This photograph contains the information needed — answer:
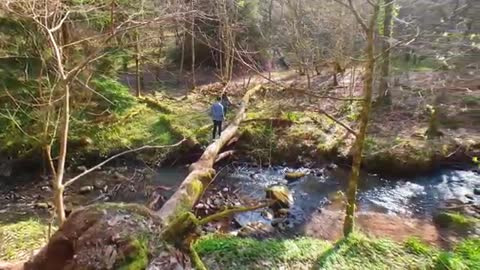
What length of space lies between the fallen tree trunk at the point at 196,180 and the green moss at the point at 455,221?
5.57m

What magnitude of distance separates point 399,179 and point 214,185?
563 centimetres

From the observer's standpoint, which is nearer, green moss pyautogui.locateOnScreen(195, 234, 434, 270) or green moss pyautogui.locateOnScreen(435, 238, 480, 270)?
green moss pyautogui.locateOnScreen(435, 238, 480, 270)

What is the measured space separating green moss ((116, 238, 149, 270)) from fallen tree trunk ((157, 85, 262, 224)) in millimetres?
1405

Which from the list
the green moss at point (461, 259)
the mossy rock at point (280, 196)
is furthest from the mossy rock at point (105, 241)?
the mossy rock at point (280, 196)

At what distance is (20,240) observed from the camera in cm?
719

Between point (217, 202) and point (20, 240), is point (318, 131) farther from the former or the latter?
point (20, 240)

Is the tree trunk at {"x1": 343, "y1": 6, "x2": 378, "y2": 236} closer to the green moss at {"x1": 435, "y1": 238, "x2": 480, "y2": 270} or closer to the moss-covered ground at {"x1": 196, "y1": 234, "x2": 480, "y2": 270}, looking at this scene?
the moss-covered ground at {"x1": 196, "y1": 234, "x2": 480, "y2": 270}

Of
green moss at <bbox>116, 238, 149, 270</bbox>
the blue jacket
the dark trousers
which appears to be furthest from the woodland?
the blue jacket

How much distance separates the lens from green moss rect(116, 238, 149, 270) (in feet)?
11.9

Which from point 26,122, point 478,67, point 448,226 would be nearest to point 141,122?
point 26,122

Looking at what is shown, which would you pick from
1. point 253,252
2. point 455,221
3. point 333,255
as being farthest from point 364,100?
point 455,221

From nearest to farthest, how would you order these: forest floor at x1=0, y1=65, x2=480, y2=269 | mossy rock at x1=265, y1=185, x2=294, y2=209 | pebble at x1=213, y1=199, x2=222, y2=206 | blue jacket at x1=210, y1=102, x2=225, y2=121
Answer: mossy rock at x1=265, y1=185, x2=294, y2=209
pebble at x1=213, y1=199, x2=222, y2=206
blue jacket at x1=210, y1=102, x2=225, y2=121
forest floor at x1=0, y1=65, x2=480, y2=269

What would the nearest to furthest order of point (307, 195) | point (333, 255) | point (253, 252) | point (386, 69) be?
point (253, 252) < point (333, 255) < point (307, 195) < point (386, 69)

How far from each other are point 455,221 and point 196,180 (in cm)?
597
